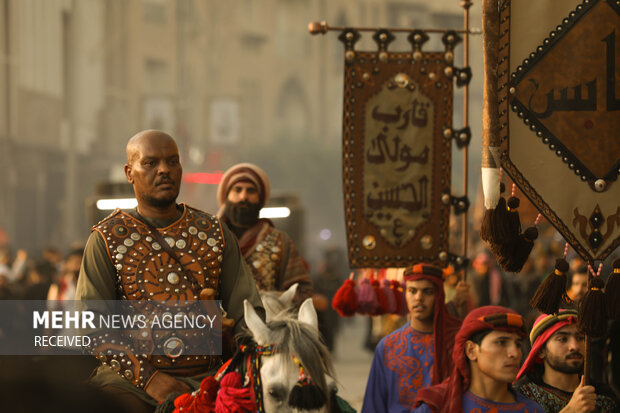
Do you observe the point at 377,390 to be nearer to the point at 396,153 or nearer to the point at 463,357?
the point at 463,357

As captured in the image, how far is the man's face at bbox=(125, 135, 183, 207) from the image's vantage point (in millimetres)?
5227

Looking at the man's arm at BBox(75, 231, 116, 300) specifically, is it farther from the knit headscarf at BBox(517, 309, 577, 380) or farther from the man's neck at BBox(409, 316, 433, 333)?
the knit headscarf at BBox(517, 309, 577, 380)

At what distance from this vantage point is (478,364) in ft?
16.2

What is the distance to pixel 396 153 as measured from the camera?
8773mm

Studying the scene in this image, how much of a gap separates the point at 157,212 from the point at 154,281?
1.19ft

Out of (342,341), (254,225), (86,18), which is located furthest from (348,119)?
(86,18)

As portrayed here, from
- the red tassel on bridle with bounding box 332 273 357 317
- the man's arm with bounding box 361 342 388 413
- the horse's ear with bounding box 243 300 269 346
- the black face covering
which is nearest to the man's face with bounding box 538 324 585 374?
the man's arm with bounding box 361 342 388 413

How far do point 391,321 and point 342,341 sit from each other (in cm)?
912

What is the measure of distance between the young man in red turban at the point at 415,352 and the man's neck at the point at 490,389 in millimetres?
1570

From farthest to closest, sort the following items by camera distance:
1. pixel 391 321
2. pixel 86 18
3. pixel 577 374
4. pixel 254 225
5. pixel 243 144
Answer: pixel 243 144 < pixel 86 18 < pixel 391 321 < pixel 254 225 < pixel 577 374

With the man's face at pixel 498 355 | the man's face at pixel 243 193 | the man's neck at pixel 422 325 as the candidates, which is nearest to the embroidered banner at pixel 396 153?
the man's face at pixel 243 193

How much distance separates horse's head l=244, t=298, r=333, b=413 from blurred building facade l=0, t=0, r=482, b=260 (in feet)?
89.4

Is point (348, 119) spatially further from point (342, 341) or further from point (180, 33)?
point (180, 33)

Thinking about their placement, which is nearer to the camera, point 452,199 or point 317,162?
point 452,199
